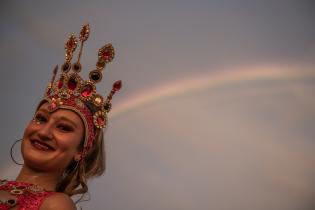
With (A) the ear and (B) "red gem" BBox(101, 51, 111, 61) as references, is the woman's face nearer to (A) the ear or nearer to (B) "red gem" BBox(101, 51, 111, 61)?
(A) the ear

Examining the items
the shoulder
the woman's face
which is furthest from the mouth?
the shoulder

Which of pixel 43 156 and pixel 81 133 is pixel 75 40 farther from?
pixel 43 156

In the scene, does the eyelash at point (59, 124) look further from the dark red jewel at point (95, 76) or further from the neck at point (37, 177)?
the dark red jewel at point (95, 76)

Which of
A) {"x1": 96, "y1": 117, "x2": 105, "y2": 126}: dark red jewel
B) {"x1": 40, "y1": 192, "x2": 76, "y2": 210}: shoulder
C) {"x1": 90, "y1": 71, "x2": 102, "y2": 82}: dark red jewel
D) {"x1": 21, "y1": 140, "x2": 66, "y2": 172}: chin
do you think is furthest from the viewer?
{"x1": 90, "y1": 71, "x2": 102, "y2": 82}: dark red jewel

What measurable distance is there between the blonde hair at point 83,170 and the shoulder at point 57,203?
274 mm

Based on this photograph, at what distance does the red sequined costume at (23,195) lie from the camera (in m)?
1.54

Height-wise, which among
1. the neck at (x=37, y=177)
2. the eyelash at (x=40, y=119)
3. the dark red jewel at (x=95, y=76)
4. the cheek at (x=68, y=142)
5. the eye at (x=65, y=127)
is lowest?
the neck at (x=37, y=177)

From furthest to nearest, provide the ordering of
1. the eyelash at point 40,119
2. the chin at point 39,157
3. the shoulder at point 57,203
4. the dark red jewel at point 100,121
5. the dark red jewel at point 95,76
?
the dark red jewel at point 95,76 < the dark red jewel at point 100,121 < the eyelash at point 40,119 < the chin at point 39,157 < the shoulder at point 57,203

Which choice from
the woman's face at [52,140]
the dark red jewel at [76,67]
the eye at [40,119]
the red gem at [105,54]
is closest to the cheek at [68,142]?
the woman's face at [52,140]

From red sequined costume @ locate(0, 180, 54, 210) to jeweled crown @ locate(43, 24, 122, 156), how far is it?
1.00 feet

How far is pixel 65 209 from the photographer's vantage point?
154 cm

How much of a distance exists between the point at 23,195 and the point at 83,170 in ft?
1.20

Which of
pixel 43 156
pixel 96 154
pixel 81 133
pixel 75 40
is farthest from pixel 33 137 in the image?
pixel 75 40

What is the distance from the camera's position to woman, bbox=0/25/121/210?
5.29 feet
